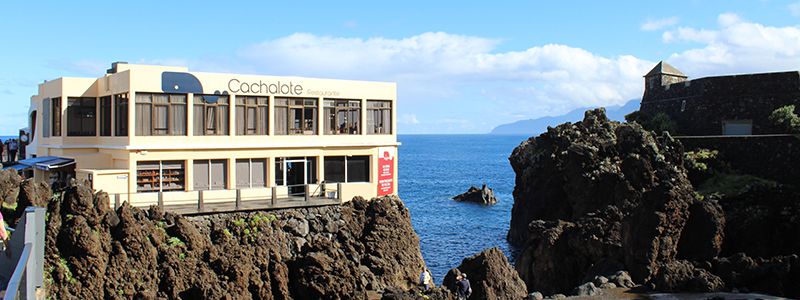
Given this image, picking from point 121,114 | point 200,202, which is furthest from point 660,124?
point 121,114

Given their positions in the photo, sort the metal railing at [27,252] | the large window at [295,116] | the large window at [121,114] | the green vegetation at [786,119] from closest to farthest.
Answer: the metal railing at [27,252] < the large window at [121,114] < the large window at [295,116] < the green vegetation at [786,119]

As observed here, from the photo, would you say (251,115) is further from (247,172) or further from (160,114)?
(160,114)

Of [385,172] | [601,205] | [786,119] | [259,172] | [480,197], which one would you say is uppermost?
[786,119]

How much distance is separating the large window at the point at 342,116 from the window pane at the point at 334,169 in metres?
1.36

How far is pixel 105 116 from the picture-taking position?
117 feet

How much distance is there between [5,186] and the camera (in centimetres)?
2942

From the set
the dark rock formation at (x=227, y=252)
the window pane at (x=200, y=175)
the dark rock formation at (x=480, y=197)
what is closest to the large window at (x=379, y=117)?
the dark rock formation at (x=227, y=252)

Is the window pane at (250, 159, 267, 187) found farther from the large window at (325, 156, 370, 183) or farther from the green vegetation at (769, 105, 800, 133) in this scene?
the green vegetation at (769, 105, 800, 133)

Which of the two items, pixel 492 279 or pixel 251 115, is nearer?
pixel 492 279

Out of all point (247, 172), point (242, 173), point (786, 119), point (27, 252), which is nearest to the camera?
point (27, 252)

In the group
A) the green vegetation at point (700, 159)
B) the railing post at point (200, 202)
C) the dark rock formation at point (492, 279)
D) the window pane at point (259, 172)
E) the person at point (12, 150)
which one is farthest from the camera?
the person at point (12, 150)

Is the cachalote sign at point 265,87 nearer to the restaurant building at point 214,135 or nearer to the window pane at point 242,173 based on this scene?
the restaurant building at point 214,135

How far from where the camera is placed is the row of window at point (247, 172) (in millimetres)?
32812

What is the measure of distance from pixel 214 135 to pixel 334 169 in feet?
20.8
